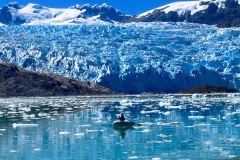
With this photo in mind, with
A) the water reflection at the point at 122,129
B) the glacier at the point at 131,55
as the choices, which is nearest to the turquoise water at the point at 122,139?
the water reflection at the point at 122,129

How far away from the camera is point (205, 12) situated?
181m

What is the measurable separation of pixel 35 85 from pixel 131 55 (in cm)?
1913

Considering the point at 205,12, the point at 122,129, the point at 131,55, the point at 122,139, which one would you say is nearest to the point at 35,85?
the point at 131,55

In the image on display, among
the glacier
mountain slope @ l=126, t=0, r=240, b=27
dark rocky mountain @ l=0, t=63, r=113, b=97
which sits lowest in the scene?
dark rocky mountain @ l=0, t=63, r=113, b=97

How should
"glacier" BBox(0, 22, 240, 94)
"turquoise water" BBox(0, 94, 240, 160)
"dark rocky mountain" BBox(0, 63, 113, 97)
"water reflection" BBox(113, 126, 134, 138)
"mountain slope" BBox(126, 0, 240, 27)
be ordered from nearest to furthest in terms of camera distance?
1. "turquoise water" BBox(0, 94, 240, 160)
2. "water reflection" BBox(113, 126, 134, 138)
3. "dark rocky mountain" BBox(0, 63, 113, 97)
4. "glacier" BBox(0, 22, 240, 94)
5. "mountain slope" BBox(126, 0, 240, 27)

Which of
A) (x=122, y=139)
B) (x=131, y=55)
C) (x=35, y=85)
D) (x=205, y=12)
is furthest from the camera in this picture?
(x=205, y=12)

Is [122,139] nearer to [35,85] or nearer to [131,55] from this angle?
[35,85]

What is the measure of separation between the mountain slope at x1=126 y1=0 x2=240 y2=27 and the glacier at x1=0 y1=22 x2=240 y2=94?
5923cm

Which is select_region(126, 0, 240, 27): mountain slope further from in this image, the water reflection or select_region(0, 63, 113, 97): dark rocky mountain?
the water reflection

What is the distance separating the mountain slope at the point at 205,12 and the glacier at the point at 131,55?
2332 inches

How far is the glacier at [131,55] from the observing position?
97312mm

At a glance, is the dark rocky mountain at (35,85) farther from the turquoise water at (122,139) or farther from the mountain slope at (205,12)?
the mountain slope at (205,12)

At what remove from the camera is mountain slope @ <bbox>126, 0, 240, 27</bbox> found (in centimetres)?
17550

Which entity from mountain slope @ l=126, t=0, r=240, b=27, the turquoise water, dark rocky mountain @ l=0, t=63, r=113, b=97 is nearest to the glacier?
dark rocky mountain @ l=0, t=63, r=113, b=97
